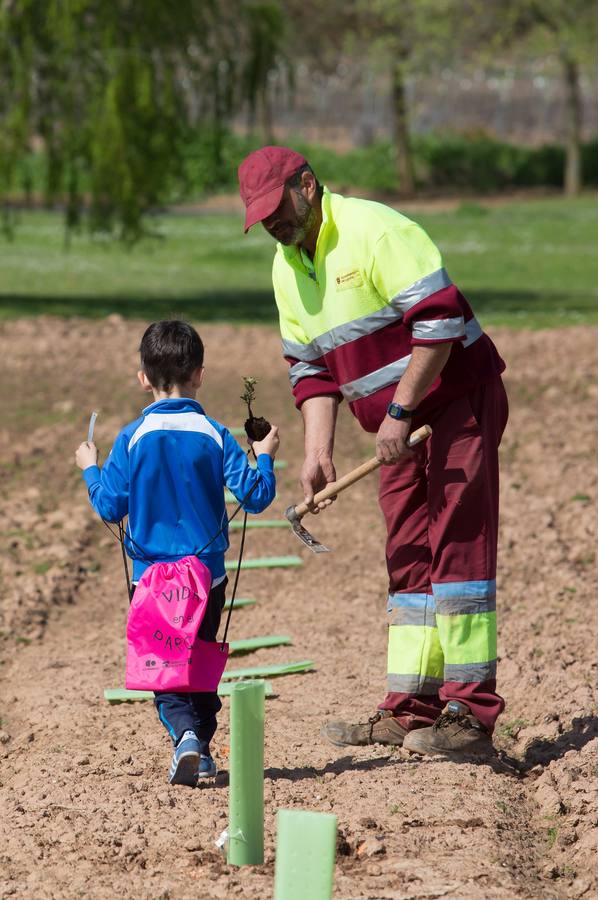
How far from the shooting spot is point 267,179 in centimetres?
436

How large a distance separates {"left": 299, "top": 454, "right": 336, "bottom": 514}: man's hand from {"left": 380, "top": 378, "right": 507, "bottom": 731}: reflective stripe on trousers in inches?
8.0

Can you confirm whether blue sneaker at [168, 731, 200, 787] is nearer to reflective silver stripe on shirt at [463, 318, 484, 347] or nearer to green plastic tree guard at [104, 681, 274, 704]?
green plastic tree guard at [104, 681, 274, 704]

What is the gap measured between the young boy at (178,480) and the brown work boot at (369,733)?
579mm

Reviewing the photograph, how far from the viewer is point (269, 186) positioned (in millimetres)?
4363

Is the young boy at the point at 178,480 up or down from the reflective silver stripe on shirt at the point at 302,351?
down

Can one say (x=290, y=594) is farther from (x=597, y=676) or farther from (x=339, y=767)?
(x=339, y=767)

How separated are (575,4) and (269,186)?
118 ft

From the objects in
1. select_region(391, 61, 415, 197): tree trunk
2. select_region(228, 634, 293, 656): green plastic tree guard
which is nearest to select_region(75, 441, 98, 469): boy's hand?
select_region(228, 634, 293, 656): green plastic tree guard

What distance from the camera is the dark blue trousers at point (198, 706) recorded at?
4.48 meters

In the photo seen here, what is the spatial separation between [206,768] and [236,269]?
21098 mm

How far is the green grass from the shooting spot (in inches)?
703

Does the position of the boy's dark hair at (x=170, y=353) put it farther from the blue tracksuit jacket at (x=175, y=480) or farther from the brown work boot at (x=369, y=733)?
the brown work boot at (x=369, y=733)

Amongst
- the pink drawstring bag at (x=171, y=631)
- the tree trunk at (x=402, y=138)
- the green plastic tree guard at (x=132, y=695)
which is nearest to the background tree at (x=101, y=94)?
the green plastic tree guard at (x=132, y=695)

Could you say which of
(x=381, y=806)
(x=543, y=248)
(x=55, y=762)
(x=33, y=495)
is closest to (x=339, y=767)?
(x=381, y=806)
